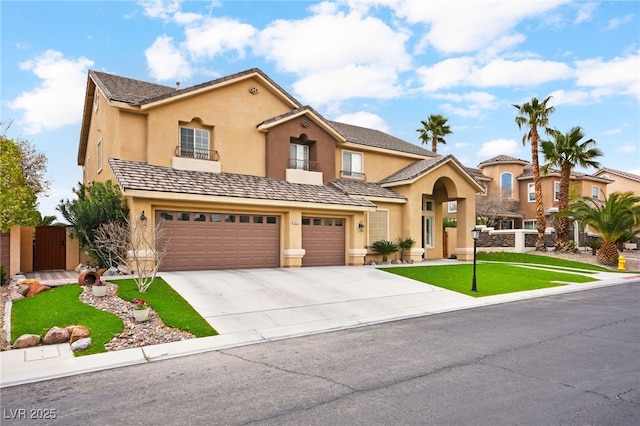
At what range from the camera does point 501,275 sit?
1998 centimetres

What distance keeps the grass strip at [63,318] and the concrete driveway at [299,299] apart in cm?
234

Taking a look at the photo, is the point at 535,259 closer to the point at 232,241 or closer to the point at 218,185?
the point at 232,241

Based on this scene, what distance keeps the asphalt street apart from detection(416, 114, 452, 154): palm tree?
3384cm

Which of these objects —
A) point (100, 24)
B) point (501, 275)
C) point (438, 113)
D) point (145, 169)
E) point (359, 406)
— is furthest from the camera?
point (438, 113)

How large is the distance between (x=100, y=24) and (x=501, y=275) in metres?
20.3

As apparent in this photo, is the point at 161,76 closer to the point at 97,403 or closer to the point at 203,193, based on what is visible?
the point at 203,193

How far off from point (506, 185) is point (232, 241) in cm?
3395

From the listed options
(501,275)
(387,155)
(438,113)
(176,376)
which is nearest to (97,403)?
(176,376)

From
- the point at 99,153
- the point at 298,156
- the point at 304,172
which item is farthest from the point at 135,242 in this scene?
the point at 298,156

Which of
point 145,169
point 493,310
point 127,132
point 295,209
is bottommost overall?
point 493,310

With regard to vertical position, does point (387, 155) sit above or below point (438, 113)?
below

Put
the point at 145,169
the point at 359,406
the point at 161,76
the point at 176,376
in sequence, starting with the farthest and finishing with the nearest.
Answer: the point at 161,76
the point at 145,169
the point at 176,376
the point at 359,406

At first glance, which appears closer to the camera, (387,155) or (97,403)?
(97,403)

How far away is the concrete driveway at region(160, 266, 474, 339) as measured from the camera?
411 inches
